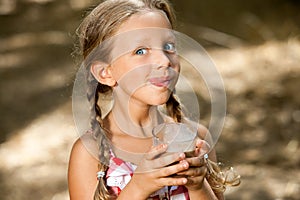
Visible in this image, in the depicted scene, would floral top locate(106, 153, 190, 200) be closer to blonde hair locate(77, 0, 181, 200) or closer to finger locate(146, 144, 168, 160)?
blonde hair locate(77, 0, 181, 200)

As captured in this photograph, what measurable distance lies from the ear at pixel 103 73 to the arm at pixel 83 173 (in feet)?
0.44

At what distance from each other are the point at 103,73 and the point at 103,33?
8 cm

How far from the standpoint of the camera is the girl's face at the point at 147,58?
135 centimetres

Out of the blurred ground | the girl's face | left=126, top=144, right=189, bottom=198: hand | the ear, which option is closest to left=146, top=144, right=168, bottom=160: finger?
left=126, top=144, right=189, bottom=198: hand

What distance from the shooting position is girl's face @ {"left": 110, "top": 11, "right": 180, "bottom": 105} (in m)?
1.35

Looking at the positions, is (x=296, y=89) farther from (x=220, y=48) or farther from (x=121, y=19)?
(x=121, y=19)

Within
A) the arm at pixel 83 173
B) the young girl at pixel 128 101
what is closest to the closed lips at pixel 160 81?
the young girl at pixel 128 101

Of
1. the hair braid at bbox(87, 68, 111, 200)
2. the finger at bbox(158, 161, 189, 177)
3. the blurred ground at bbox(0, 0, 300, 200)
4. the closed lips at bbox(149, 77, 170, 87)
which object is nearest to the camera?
the finger at bbox(158, 161, 189, 177)

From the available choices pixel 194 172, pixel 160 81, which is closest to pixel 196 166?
pixel 194 172

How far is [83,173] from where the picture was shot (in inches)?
58.9

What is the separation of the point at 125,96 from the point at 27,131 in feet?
5.70

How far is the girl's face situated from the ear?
0.04m

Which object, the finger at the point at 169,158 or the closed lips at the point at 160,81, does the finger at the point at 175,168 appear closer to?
the finger at the point at 169,158

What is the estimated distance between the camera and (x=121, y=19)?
1426mm
